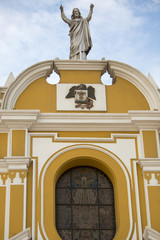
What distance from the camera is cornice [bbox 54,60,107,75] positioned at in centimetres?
1490

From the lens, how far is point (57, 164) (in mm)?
13586

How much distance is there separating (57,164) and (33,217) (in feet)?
4.84

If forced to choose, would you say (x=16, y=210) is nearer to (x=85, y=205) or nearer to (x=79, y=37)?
(x=85, y=205)

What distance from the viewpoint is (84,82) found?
14789 mm

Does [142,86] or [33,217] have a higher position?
[142,86]

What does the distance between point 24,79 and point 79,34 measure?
2.23 m

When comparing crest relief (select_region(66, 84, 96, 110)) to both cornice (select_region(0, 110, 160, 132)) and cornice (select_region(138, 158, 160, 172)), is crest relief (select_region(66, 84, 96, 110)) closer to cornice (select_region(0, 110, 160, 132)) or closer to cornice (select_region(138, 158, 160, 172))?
cornice (select_region(0, 110, 160, 132))

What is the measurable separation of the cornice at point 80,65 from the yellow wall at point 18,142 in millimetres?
2183

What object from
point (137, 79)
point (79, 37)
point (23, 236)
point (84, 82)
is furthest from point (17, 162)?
point (79, 37)

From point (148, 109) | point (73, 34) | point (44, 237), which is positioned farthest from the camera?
point (73, 34)

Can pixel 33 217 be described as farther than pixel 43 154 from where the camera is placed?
No

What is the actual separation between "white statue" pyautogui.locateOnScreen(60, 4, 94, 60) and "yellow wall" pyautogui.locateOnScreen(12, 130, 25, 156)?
2.95 metres

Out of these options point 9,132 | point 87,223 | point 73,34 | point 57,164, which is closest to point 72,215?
point 87,223

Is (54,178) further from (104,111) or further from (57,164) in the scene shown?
(104,111)
